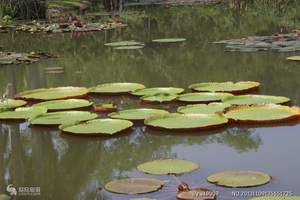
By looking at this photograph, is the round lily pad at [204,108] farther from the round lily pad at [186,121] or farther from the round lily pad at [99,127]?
the round lily pad at [99,127]

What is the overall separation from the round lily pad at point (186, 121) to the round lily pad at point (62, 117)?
698 millimetres

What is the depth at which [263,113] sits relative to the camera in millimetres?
5848

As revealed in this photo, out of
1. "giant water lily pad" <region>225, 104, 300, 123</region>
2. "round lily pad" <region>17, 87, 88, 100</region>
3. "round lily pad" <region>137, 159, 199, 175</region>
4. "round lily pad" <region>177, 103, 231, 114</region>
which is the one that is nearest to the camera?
"round lily pad" <region>137, 159, 199, 175</region>

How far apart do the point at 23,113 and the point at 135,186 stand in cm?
264

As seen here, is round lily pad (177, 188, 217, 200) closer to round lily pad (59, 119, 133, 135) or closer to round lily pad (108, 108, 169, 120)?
round lily pad (59, 119, 133, 135)

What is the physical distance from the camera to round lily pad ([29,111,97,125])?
6.00 meters

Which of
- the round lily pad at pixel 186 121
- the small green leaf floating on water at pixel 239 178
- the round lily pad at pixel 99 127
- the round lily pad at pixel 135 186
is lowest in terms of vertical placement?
the round lily pad at pixel 135 186

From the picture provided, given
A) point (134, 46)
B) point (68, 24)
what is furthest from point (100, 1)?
point (134, 46)

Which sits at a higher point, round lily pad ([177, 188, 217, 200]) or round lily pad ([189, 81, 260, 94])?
round lily pad ([189, 81, 260, 94])

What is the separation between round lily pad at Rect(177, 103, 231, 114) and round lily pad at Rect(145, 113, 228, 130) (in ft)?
0.71

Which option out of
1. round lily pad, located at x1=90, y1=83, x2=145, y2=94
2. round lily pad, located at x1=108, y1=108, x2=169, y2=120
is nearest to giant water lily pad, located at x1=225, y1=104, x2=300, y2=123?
round lily pad, located at x1=108, y1=108, x2=169, y2=120

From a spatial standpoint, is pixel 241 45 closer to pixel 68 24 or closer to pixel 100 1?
pixel 68 24

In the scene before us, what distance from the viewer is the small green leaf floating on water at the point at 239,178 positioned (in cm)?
404

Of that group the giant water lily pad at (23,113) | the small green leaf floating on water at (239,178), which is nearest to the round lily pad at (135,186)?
the small green leaf floating on water at (239,178)
